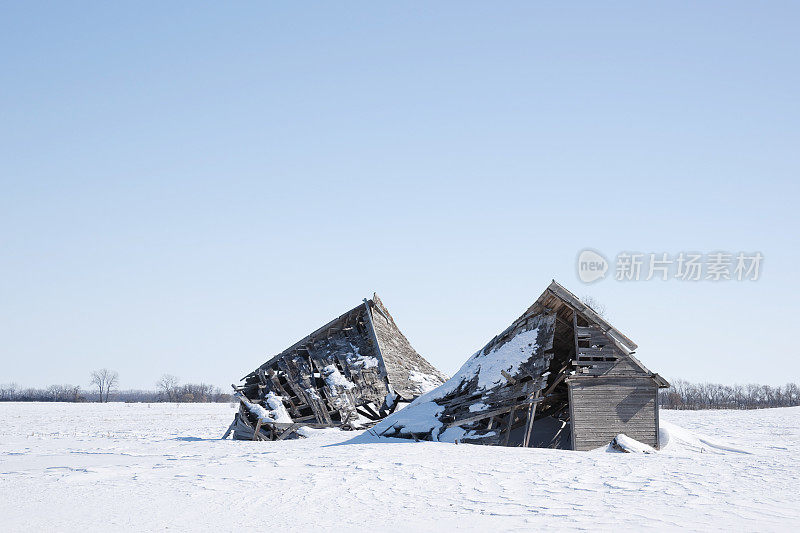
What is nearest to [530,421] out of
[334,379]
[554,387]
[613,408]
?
[554,387]

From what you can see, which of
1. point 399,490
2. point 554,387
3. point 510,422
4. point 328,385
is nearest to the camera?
point 399,490

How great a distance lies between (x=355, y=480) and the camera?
12.6 meters

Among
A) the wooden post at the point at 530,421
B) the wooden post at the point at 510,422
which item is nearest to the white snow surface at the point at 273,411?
the wooden post at the point at 510,422

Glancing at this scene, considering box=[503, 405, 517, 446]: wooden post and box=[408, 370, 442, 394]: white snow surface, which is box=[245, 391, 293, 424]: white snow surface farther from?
box=[503, 405, 517, 446]: wooden post

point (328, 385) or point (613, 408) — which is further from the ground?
point (328, 385)

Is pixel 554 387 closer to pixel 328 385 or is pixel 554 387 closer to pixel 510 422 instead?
pixel 510 422

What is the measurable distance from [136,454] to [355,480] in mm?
8264

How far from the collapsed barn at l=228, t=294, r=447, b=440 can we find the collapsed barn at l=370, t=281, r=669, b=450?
16.2ft

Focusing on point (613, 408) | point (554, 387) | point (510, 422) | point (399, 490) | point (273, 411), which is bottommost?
point (399, 490)

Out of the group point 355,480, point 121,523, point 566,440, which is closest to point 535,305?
point 566,440

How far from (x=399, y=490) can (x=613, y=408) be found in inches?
378

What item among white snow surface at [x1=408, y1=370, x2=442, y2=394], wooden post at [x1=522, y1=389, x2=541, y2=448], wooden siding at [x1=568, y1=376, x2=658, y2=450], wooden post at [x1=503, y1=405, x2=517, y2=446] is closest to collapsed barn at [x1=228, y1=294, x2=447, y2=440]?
white snow surface at [x1=408, y1=370, x2=442, y2=394]

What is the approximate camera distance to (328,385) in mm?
25094

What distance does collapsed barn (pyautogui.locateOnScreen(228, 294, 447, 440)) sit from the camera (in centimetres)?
2469
